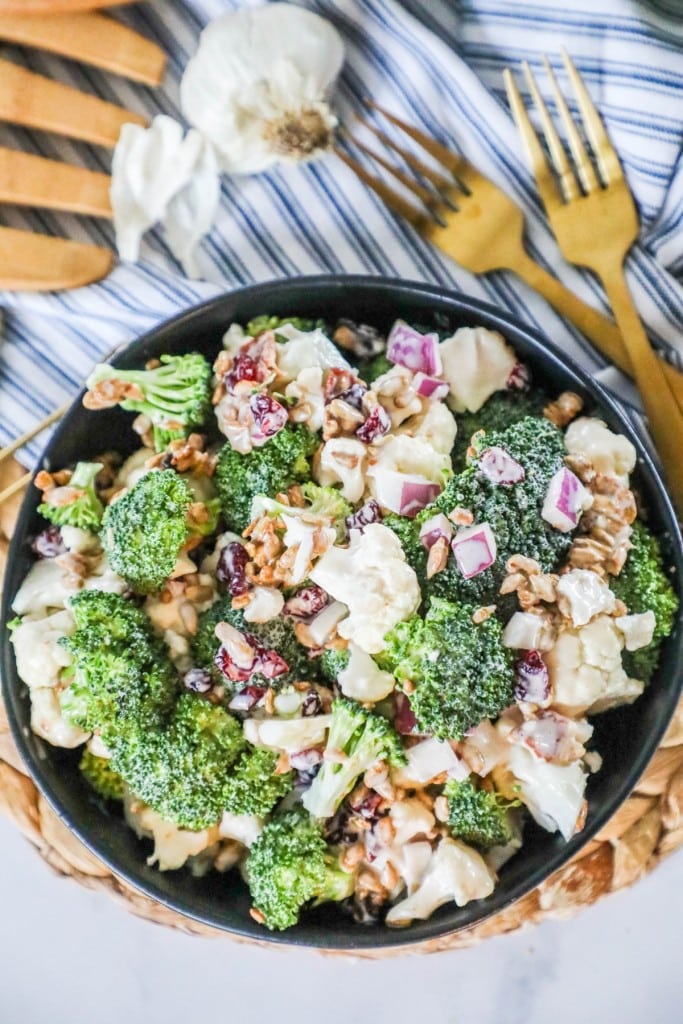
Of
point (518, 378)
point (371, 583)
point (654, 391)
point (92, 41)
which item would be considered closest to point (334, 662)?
point (371, 583)

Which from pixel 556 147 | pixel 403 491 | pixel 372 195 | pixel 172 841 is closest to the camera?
pixel 403 491

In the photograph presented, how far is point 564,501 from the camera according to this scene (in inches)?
66.4

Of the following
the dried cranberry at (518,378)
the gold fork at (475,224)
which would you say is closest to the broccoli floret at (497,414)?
the dried cranberry at (518,378)

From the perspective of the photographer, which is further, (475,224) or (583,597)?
(475,224)

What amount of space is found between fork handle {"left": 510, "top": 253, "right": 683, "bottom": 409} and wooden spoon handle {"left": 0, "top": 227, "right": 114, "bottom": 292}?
93 cm

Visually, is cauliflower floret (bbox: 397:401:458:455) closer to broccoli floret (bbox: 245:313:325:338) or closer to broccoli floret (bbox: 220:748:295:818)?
broccoli floret (bbox: 245:313:325:338)

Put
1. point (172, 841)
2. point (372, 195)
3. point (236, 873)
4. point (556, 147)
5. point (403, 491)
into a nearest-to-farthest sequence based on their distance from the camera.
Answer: point (403, 491) < point (172, 841) < point (236, 873) < point (556, 147) < point (372, 195)

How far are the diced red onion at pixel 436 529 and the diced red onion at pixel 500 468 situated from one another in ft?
0.37

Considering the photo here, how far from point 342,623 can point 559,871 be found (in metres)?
0.79

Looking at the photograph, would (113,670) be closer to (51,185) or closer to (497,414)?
(497,414)

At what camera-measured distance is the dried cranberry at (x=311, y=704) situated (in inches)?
68.2

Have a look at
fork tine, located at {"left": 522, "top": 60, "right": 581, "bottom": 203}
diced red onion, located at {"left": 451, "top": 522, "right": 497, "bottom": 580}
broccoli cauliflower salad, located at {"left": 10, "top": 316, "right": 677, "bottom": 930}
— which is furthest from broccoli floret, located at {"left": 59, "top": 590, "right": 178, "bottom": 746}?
fork tine, located at {"left": 522, "top": 60, "right": 581, "bottom": 203}

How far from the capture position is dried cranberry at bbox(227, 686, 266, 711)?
1.72 meters

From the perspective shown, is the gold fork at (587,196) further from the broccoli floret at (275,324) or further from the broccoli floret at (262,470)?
the broccoli floret at (262,470)
